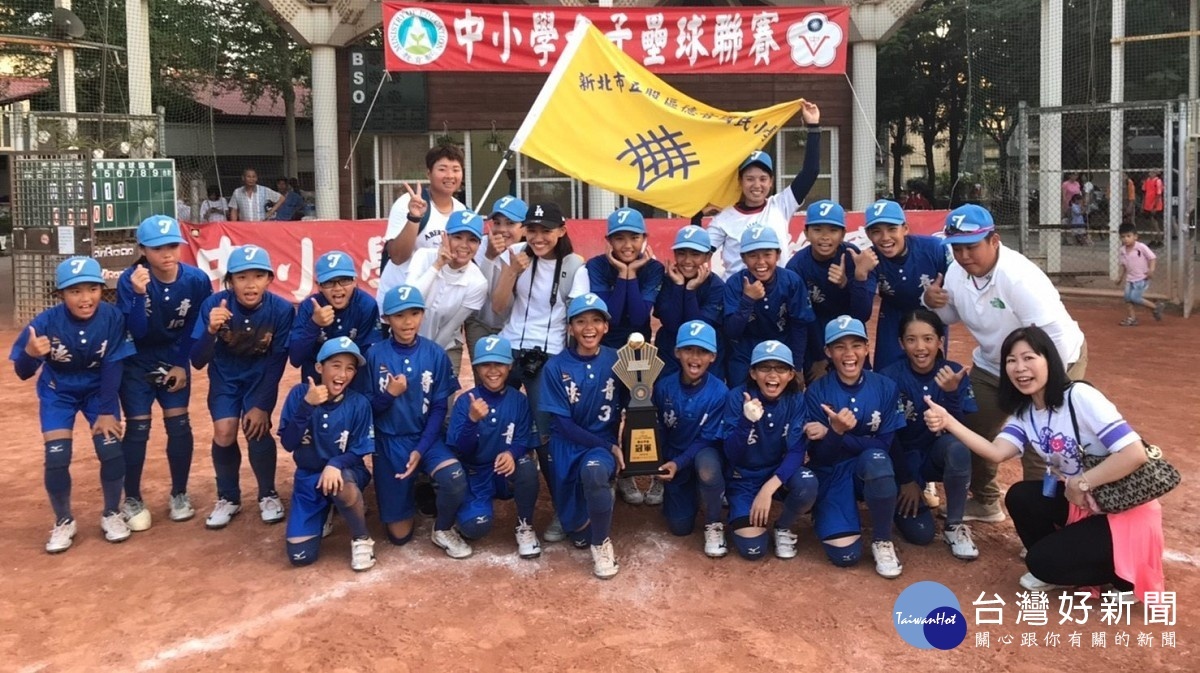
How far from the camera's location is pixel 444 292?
532 cm

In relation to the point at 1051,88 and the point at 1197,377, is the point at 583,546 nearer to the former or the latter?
the point at 1197,377

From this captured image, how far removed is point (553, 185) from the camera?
17.0m

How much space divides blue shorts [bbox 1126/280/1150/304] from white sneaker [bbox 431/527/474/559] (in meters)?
10.1

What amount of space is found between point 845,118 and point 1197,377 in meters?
8.84

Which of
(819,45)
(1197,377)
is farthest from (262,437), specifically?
(819,45)

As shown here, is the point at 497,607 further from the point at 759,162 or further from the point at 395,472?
the point at 759,162

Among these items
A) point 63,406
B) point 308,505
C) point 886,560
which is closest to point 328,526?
point 308,505

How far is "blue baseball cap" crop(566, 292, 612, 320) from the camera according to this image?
4816 millimetres

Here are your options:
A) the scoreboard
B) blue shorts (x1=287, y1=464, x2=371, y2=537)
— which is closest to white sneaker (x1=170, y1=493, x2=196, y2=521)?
blue shorts (x1=287, y1=464, x2=371, y2=537)

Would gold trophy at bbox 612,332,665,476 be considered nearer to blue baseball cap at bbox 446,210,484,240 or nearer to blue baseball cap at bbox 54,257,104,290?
blue baseball cap at bbox 446,210,484,240

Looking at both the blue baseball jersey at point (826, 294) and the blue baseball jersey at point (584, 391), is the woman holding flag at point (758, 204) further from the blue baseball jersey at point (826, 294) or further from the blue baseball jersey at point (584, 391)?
the blue baseball jersey at point (584, 391)

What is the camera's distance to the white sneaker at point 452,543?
4812 millimetres

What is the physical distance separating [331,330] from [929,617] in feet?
10.6

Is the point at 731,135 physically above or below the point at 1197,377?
above
